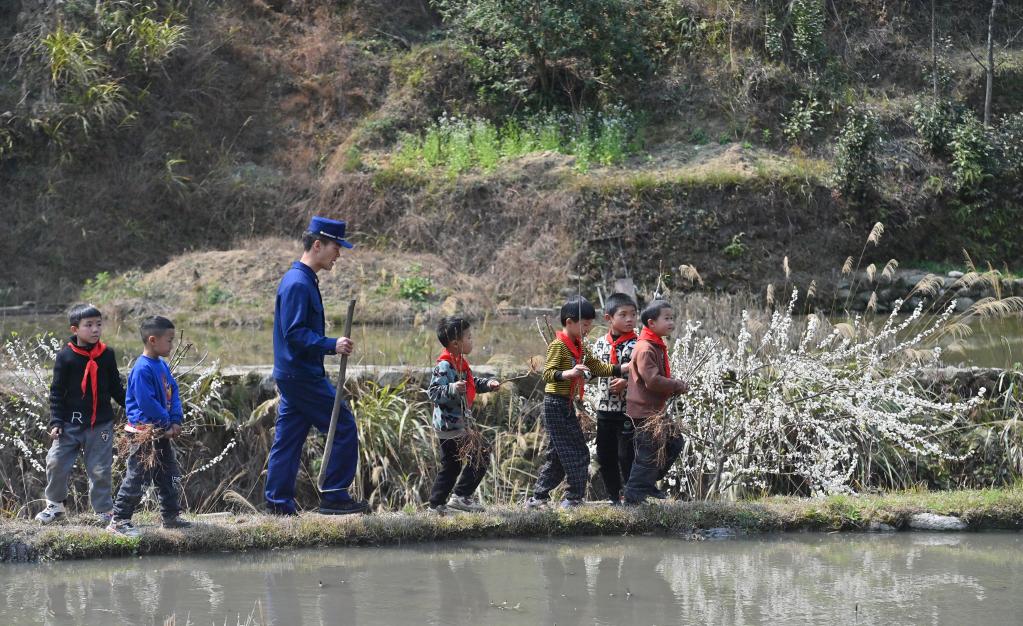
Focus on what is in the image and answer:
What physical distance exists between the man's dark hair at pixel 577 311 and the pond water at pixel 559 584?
4.35 ft

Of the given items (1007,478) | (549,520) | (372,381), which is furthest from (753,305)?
(549,520)

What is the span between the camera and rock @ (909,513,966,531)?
766cm

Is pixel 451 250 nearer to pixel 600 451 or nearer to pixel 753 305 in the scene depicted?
pixel 753 305

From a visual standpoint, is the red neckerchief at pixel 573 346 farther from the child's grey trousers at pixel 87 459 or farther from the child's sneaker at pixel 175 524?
the child's grey trousers at pixel 87 459

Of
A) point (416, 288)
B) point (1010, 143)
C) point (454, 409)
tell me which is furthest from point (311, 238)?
point (1010, 143)

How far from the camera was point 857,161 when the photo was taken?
18469mm

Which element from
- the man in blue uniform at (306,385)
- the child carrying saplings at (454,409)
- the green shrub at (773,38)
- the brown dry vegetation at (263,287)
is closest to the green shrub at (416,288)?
the brown dry vegetation at (263,287)

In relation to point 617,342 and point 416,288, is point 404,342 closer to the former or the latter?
point 416,288

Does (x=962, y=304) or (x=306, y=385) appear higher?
(x=962, y=304)

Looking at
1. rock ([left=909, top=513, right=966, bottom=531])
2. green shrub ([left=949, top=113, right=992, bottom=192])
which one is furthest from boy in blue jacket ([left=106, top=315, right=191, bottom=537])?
green shrub ([left=949, top=113, right=992, bottom=192])

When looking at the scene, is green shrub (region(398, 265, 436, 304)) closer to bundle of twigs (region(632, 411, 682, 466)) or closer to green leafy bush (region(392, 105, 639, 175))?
green leafy bush (region(392, 105, 639, 175))

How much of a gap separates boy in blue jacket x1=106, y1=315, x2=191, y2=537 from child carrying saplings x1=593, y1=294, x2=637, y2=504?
259 centimetres

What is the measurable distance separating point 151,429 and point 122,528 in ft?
1.91

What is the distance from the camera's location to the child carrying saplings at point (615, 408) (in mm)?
7875
